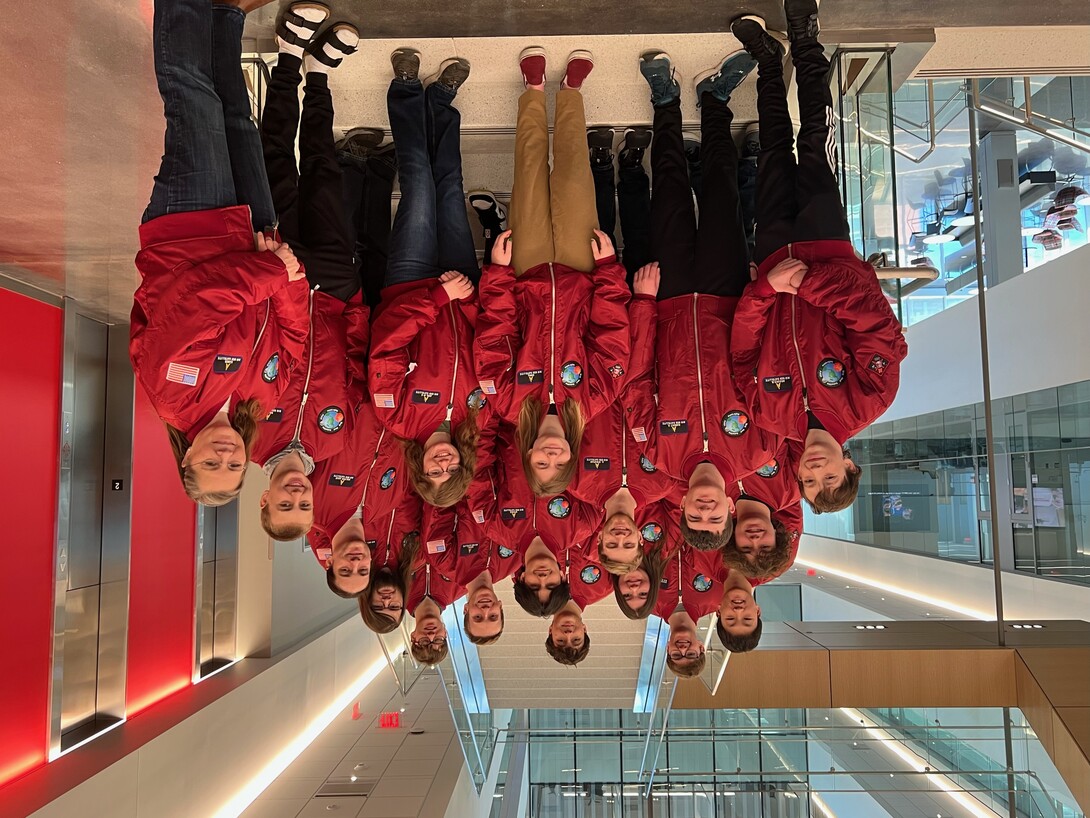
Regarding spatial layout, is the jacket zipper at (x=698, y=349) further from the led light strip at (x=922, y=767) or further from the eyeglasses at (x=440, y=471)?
the led light strip at (x=922, y=767)

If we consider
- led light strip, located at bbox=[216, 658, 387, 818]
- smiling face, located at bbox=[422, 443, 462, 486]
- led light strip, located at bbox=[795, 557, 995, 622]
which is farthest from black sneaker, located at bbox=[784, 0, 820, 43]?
led light strip, located at bbox=[795, 557, 995, 622]

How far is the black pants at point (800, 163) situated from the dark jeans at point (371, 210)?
196cm

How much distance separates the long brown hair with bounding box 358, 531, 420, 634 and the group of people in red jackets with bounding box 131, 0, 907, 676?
0.02 metres

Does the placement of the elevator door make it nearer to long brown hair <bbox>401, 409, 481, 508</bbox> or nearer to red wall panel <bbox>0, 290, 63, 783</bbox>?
red wall panel <bbox>0, 290, 63, 783</bbox>

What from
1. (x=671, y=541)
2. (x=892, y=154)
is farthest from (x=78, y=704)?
(x=892, y=154)

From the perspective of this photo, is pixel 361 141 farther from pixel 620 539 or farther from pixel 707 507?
pixel 707 507

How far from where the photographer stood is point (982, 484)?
856cm

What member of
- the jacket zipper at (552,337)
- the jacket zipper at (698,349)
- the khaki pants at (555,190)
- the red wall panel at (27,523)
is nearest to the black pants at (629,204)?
the khaki pants at (555,190)

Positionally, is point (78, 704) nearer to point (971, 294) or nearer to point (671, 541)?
point (671, 541)

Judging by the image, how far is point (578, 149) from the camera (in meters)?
3.17

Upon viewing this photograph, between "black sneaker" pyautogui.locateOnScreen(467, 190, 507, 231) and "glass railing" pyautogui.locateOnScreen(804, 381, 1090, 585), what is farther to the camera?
"glass railing" pyautogui.locateOnScreen(804, 381, 1090, 585)

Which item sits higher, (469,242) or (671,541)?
(469,242)

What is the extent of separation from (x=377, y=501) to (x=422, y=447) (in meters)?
0.52

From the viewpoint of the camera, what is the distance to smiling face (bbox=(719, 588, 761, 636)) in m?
3.95
